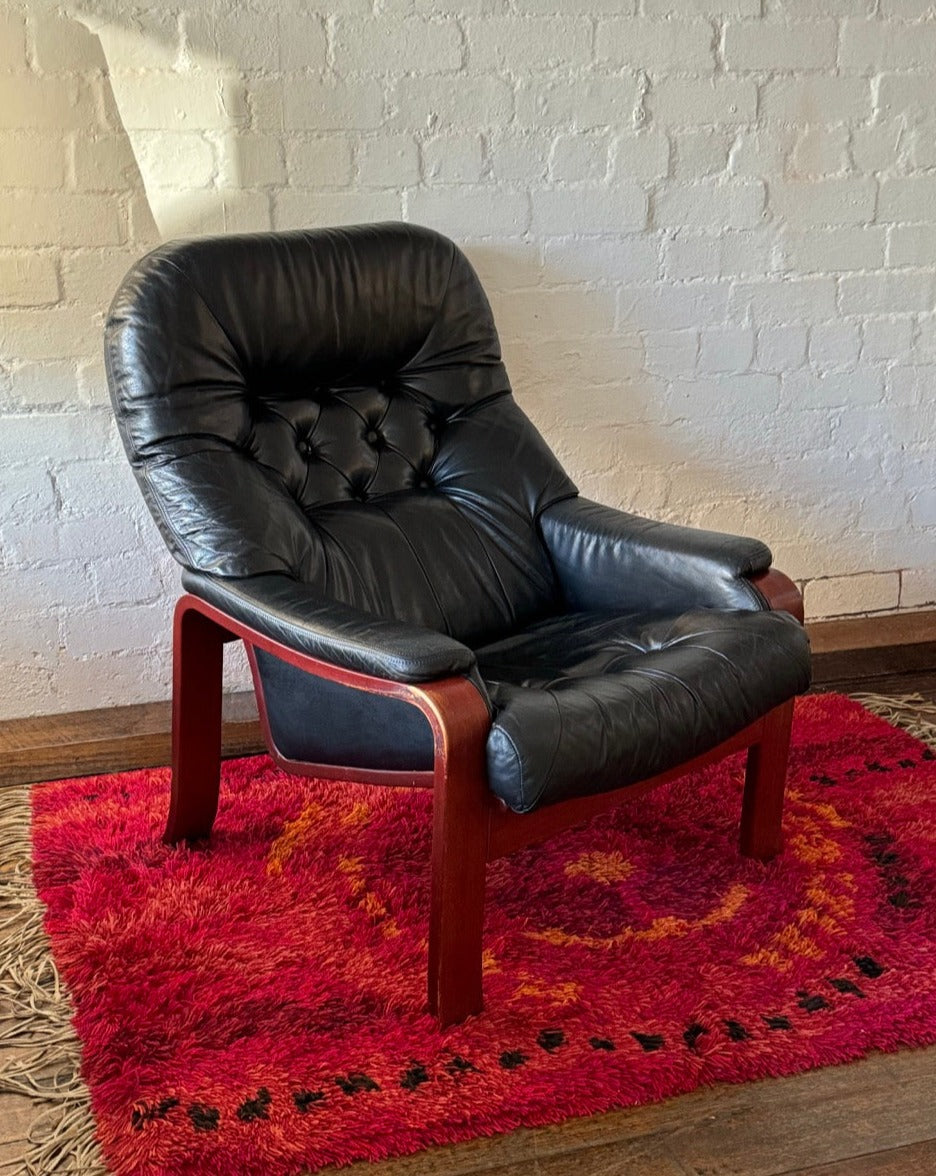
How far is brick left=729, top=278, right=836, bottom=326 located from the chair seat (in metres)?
0.99

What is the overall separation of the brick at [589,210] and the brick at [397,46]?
31 centimetres

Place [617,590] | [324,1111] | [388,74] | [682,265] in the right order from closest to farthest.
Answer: [324,1111]
[617,590]
[388,74]
[682,265]

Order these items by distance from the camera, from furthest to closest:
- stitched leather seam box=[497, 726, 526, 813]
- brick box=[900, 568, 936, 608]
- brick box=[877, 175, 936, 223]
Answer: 1. brick box=[900, 568, 936, 608]
2. brick box=[877, 175, 936, 223]
3. stitched leather seam box=[497, 726, 526, 813]

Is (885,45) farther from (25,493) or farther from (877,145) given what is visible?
(25,493)

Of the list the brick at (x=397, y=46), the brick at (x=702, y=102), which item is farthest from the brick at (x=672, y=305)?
the brick at (x=397, y=46)

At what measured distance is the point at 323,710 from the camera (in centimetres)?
194

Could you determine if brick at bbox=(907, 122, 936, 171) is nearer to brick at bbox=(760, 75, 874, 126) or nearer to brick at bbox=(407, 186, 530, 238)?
brick at bbox=(760, 75, 874, 126)

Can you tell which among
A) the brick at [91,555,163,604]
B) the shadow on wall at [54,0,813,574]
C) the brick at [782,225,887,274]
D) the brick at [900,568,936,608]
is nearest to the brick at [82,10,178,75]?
the shadow on wall at [54,0,813,574]

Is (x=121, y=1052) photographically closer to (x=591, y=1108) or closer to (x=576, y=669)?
(x=591, y=1108)

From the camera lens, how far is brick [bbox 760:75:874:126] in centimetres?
276

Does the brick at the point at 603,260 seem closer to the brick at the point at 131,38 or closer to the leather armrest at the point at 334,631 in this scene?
the brick at the point at 131,38

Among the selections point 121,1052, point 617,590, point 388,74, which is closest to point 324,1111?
point 121,1052

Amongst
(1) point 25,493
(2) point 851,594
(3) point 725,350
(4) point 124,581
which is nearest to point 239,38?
(1) point 25,493

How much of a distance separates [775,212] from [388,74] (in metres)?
0.86
